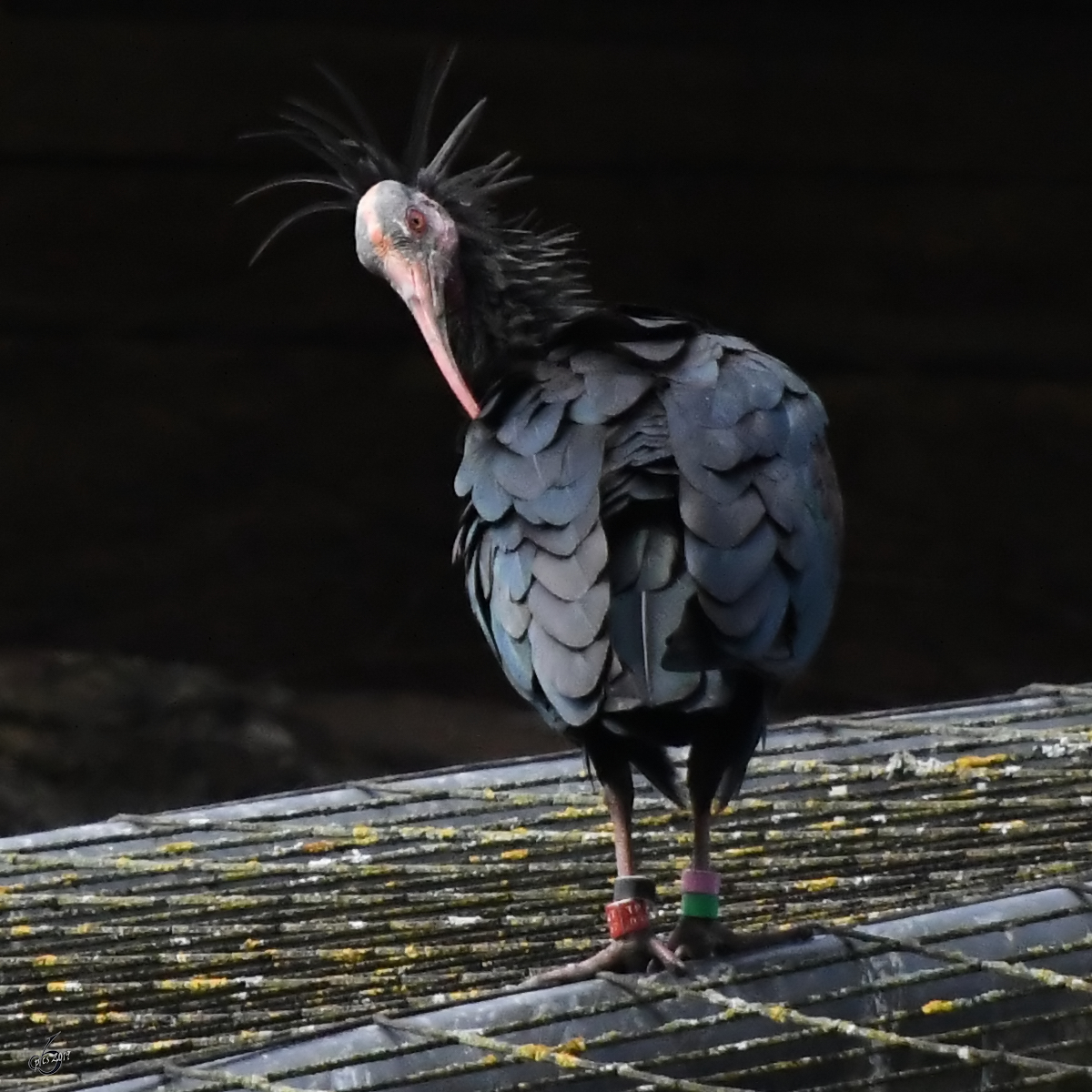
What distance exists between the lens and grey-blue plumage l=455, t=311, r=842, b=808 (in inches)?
89.7

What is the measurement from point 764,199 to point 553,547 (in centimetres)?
303

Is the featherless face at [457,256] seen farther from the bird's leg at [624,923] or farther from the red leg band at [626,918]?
the red leg band at [626,918]

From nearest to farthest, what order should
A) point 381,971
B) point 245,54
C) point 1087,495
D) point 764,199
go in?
point 381,971, point 245,54, point 764,199, point 1087,495

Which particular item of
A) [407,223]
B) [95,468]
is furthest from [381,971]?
[95,468]

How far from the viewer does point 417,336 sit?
17.4 ft

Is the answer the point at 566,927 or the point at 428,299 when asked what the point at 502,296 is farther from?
→ the point at 566,927

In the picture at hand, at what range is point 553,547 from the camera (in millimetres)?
2367

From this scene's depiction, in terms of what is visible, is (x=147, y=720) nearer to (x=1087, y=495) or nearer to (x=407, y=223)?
(x=1087, y=495)
